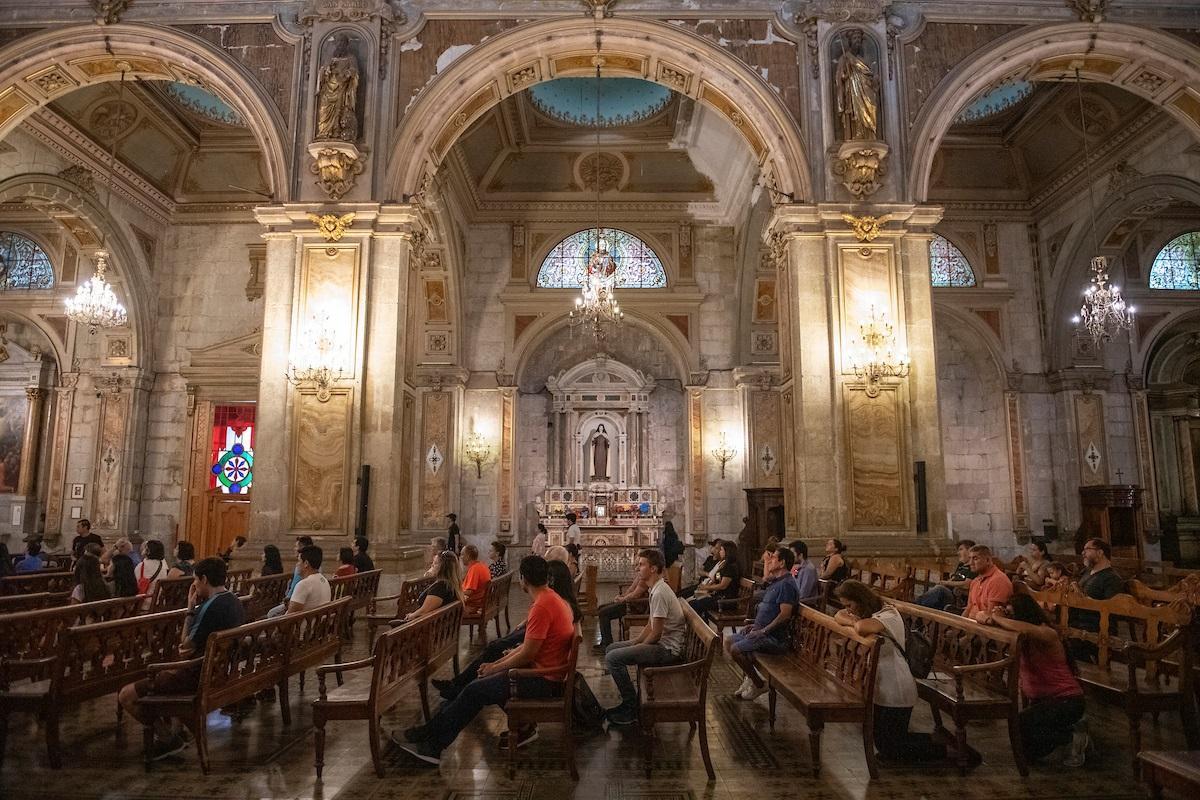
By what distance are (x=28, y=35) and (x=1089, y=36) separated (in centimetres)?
1519

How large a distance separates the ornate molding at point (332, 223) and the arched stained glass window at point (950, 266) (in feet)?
44.0

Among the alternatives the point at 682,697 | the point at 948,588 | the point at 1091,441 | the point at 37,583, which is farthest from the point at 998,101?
the point at 37,583

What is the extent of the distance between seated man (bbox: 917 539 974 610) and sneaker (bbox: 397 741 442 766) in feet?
15.4

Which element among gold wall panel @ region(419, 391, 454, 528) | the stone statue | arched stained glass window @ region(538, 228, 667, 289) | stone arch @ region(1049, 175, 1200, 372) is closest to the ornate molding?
the stone statue

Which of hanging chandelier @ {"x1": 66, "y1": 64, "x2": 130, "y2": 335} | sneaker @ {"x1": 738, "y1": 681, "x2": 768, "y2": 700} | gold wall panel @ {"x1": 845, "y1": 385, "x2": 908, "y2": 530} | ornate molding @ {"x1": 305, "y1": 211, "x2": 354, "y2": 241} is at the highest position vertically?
ornate molding @ {"x1": 305, "y1": 211, "x2": 354, "y2": 241}

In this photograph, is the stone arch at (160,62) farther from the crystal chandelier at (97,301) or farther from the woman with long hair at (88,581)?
the woman with long hair at (88,581)

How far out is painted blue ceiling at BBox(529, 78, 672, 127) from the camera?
16.3m

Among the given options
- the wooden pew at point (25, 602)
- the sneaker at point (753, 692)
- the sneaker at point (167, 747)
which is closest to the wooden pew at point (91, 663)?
the sneaker at point (167, 747)

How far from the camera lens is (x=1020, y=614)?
4.54 metres

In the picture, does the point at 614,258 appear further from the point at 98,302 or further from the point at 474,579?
the point at 474,579

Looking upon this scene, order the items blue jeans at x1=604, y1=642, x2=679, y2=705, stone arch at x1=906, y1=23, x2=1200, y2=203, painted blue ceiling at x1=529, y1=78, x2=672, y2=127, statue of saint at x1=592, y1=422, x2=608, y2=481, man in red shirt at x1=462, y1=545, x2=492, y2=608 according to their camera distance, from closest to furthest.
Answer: blue jeans at x1=604, y1=642, x2=679, y2=705
man in red shirt at x1=462, y1=545, x2=492, y2=608
stone arch at x1=906, y1=23, x2=1200, y2=203
painted blue ceiling at x1=529, y1=78, x2=672, y2=127
statue of saint at x1=592, y1=422, x2=608, y2=481

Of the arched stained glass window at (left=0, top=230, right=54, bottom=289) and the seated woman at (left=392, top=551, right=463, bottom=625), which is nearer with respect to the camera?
the seated woman at (left=392, top=551, right=463, bottom=625)

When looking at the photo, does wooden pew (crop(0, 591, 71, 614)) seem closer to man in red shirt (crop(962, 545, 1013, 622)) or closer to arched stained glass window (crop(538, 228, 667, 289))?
man in red shirt (crop(962, 545, 1013, 622))

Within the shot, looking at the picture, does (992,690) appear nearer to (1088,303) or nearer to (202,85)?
(1088,303)
